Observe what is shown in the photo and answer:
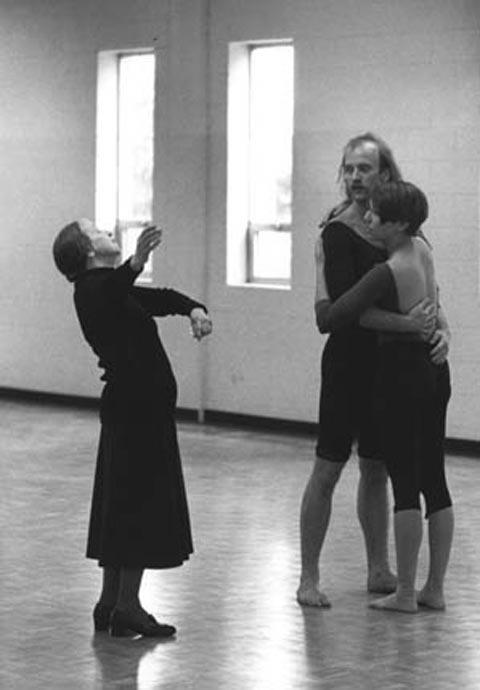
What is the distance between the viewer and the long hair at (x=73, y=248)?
6211 millimetres

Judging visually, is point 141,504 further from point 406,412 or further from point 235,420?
point 235,420

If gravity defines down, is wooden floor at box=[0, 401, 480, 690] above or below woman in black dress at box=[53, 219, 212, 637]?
below

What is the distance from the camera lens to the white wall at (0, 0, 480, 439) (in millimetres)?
11195

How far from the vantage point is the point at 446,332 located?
6.59m

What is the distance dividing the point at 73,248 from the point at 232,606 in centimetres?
142

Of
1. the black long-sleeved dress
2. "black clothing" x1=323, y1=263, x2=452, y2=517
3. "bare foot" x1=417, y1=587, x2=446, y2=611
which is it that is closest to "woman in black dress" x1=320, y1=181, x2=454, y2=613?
"black clothing" x1=323, y1=263, x2=452, y2=517

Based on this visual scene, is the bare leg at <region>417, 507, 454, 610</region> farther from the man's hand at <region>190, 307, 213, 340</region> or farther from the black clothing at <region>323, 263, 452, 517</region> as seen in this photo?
the man's hand at <region>190, 307, 213, 340</region>

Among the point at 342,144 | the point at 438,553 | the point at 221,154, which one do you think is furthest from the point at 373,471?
the point at 221,154

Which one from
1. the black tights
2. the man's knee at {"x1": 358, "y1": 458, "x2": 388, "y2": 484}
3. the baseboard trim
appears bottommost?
the baseboard trim

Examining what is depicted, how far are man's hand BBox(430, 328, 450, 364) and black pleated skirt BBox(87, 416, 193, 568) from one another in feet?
3.19

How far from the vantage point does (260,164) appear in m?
12.7

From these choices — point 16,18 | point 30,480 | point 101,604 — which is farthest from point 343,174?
point 16,18

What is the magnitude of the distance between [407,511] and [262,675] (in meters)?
1.03

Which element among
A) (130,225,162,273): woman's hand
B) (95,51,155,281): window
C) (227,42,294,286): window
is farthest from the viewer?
(95,51,155,281): window
